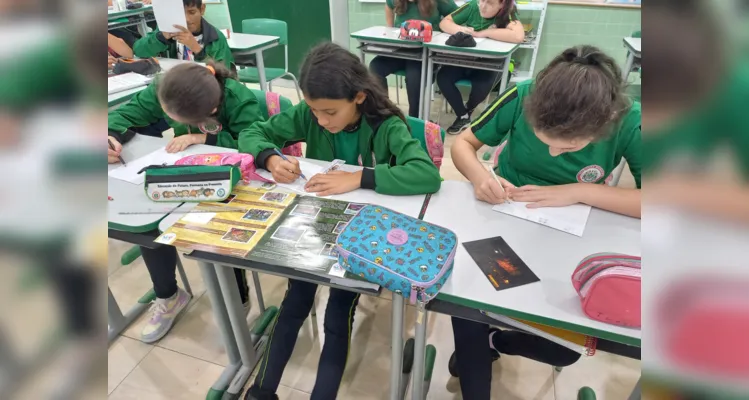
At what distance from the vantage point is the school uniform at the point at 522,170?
1.17 m

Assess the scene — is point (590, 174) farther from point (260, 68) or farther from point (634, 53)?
point (260, 68)

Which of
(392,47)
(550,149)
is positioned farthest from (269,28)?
(550,149)

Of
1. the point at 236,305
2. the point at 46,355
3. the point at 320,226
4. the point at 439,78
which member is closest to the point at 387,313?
the point at 236,305

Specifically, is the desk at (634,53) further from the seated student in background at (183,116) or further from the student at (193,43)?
the student at (193,43)

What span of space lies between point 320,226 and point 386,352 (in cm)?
77

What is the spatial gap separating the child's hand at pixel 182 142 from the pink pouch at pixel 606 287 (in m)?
1.23

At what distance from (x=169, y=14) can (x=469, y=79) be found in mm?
2067

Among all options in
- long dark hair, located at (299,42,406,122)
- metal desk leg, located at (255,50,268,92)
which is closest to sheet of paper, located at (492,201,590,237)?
long dark hair, located at (299,42,406,122)

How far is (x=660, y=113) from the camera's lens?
14 cm

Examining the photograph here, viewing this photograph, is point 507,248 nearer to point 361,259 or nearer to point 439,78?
point 361,259

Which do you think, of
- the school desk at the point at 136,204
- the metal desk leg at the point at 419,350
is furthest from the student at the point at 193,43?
the metal desk leg at the point at 419,350

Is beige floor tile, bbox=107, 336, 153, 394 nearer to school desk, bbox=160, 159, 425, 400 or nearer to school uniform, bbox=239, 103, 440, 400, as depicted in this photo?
school desk, bbox=160, 159, 425, 400

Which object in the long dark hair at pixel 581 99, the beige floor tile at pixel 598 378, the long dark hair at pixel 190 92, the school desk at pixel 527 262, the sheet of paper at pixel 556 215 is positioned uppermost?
the long dark hair at pixel 581 99

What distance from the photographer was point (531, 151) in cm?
126
